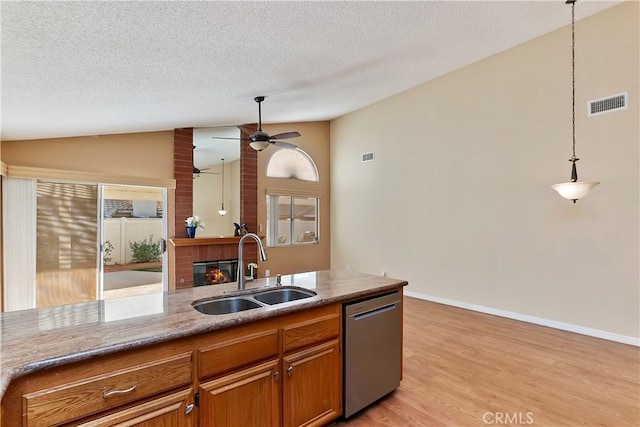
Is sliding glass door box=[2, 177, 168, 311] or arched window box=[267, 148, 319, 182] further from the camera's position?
arched window box=[267, 148, 319, 182]

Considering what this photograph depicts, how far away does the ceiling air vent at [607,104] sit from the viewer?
3.46 m

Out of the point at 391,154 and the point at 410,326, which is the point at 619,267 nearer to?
the point at 410,326

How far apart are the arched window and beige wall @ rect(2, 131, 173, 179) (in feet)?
6.75

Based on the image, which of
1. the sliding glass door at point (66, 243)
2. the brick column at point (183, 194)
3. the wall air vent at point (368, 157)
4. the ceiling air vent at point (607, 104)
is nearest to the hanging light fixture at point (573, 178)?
the ceiling air vent at point (607, 104)

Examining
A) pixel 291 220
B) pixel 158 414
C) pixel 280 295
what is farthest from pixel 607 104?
pixel 291 220

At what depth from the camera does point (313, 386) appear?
6.02ft

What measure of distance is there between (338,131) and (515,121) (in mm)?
3786

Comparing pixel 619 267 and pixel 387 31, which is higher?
pixel 387 31

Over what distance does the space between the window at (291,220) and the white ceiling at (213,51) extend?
7.50 ft

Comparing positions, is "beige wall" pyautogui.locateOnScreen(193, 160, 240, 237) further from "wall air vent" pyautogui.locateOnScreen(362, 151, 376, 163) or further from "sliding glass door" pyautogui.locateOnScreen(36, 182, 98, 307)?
"wall air vent" pyautogui.locateOnScreen(362, 151, 376, 163)

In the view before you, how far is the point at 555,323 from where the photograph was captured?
12.8 feet

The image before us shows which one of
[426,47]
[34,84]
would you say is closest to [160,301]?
[34,84]

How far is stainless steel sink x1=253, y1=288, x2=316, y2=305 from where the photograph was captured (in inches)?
82.9

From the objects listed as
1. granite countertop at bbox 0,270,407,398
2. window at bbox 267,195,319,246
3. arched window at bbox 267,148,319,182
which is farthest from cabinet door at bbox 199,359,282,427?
arched window at bbox 267,148,319,182
